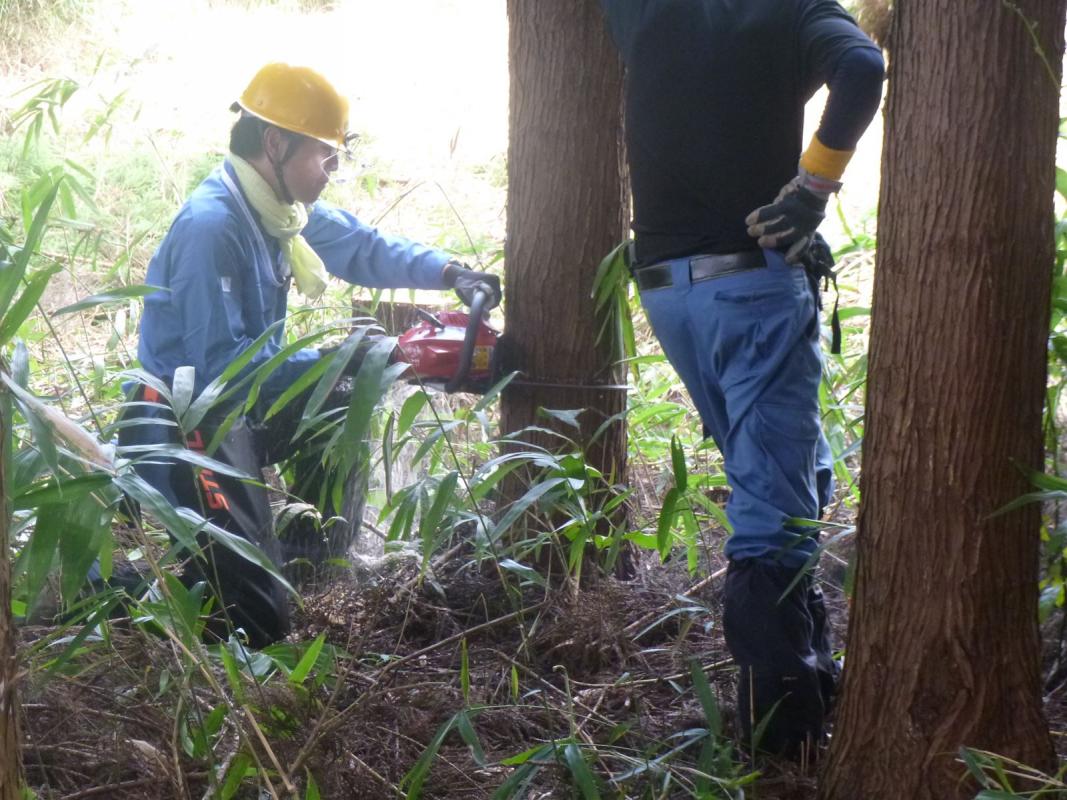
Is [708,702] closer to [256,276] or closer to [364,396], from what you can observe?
[364,396]

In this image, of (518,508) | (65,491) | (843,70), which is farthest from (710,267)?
(65,491)

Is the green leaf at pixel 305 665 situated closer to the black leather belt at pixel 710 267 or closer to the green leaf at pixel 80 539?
the green leaf at pixel 80 539

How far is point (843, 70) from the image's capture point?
6.67 ft

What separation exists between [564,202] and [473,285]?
45 centimetres

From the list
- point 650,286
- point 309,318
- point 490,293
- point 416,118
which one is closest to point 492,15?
point 416,118

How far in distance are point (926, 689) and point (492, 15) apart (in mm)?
8880

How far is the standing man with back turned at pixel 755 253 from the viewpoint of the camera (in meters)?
2.05

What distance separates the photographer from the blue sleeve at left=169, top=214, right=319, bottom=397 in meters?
2.98

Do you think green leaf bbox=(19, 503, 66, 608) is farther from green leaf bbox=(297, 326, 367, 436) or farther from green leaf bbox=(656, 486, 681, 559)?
green leaf bbox=(656, 486, 681, 559)

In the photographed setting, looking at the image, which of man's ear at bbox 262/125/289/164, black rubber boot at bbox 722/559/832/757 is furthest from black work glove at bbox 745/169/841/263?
man's ear at bbox 262/125/289/164

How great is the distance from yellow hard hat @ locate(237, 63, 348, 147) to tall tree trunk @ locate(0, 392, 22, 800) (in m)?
2.24

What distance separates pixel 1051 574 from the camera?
1.93 meters

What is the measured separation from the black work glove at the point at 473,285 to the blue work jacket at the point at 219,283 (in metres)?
0.14

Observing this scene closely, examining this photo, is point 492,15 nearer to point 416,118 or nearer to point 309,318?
point 416,118
